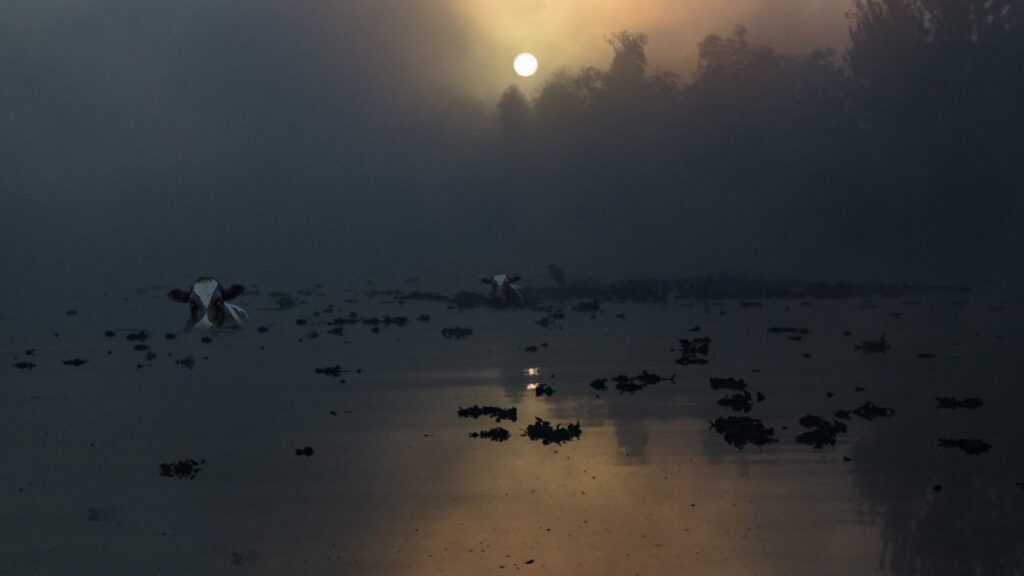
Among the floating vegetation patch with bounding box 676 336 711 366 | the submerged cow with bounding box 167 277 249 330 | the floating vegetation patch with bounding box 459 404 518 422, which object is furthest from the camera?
the submerged cow with bounding box 167 277 249 330

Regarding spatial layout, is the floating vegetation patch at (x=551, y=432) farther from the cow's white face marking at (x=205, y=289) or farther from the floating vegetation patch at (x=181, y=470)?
the cow's white face marking at (x=205, y=289)

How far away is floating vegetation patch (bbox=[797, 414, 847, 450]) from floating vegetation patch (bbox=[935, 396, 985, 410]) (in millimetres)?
3849

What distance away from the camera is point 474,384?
1280 inches

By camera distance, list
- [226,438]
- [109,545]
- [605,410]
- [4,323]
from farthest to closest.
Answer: [4,323] < [605,410] < [226,438] < [109,545]

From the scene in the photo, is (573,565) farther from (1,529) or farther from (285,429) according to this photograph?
(285,429)

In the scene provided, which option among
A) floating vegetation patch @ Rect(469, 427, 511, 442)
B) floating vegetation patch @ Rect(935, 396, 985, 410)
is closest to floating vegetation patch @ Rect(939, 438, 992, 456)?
floating vegetation patch @ Rect(935, 396, 985, 410)

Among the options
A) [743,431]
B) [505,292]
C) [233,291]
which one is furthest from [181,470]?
[505,292]

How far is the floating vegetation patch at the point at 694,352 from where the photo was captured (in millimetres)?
36844

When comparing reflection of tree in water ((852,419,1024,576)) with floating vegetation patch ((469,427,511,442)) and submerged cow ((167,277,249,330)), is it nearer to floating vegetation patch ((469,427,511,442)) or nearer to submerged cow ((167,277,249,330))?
floating vegetation patch ((469,427,511,442))

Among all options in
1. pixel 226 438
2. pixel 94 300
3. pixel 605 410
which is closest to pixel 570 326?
pixel 605 410

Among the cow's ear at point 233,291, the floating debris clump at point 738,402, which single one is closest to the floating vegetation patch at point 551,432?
the floating debris clump at point 738,402

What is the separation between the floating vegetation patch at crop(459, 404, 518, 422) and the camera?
85.1ft

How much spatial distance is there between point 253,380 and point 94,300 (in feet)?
229

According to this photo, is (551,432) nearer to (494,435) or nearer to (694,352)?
(494,435)
